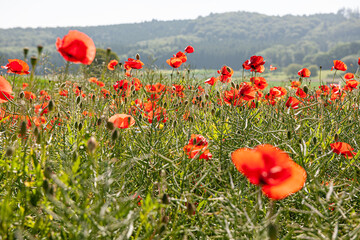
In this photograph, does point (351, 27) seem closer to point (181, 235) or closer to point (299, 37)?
point (299, 37)

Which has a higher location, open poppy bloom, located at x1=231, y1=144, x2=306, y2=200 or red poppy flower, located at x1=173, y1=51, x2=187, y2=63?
red poppy flower, located at x1=173, y1=51, x2=187, y2=63

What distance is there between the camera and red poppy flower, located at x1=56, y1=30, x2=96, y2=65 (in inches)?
38.8

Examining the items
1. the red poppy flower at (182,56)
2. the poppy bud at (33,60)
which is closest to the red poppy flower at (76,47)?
the poppy bud at (33,60)

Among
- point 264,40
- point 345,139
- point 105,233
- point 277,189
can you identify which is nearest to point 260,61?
point 345,139

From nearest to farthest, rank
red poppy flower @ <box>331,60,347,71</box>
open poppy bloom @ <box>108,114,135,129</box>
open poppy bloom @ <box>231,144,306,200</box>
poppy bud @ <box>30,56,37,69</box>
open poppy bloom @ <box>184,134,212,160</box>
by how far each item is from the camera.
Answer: open poppy bloom @ <box>231,144,306,200</box>, poppy bud @ <box>30,56,37,69</box>, open poppy bloom @ <box>184,134,212,160</box>, open poppy bloom @ <box>108,114,135,129</box>, red poppy flower @ <box>331,60,347,71</box>

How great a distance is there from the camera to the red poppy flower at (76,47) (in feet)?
3.23

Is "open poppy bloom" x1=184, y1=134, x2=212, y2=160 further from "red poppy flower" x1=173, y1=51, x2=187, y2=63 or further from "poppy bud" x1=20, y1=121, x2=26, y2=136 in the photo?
"red poppy flower" x1=173, y1=51, x2=187, y2=63

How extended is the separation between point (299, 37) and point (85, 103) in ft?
681

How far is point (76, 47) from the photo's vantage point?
3.26ft

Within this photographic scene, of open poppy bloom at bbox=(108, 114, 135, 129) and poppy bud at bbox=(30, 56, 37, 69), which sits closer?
poppy bud at bbox=(30, 56, 37, 69)

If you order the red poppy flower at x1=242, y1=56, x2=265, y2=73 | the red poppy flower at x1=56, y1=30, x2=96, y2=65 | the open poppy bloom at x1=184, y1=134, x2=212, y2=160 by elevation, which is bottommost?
the open poppy bloom at x1=184, y1=134, x2=212, y2=160

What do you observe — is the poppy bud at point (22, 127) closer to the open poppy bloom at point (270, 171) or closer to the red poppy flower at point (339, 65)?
the open poppy bloom at point (270, 171)

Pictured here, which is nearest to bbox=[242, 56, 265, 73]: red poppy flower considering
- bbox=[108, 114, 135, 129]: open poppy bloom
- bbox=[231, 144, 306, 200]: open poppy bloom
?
bbox=[108, 114, 135, 129]: open poppy bloom

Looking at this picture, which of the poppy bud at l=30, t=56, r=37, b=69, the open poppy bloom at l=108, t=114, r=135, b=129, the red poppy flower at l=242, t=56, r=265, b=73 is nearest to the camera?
the poppy bud at l=30, t=56, r=37, b=69
